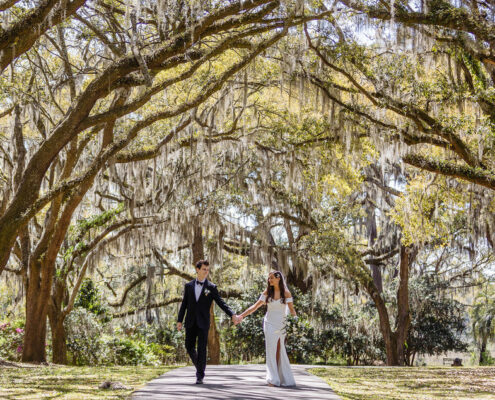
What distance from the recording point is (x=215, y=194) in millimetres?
15930

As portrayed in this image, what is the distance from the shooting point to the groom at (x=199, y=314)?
7.43 m

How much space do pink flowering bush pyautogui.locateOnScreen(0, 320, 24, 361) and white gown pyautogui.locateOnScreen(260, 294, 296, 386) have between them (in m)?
10.3

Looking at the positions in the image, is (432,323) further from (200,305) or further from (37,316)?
(200,305)

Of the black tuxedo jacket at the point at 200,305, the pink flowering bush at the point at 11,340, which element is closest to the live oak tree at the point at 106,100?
the black tuxedo jacket at the point at 200,305

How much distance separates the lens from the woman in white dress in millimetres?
7633

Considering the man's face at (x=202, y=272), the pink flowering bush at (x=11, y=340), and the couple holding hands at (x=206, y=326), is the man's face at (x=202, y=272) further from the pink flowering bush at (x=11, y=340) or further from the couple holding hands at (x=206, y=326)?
the pink flowering bush at (x=11, y=340)

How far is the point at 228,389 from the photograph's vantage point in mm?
6891

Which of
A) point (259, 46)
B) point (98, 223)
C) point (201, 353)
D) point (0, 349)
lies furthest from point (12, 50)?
point (0, 349)

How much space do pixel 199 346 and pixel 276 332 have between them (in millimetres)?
1092

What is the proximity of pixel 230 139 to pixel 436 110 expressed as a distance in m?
4.87

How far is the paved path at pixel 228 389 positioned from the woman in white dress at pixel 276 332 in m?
0.18

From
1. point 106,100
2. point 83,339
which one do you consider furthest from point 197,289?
point 83,339

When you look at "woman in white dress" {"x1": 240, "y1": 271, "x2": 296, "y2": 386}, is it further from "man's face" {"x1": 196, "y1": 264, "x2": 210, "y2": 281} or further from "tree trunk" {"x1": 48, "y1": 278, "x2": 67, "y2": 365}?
"tree trunk" {"x1": 48, "y1": 278, "x2": 67, "y2": 365}

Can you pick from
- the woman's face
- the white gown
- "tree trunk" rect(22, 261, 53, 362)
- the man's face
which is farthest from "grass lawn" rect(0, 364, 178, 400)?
"tree trunk" rect(22, 261, 53, 362)
